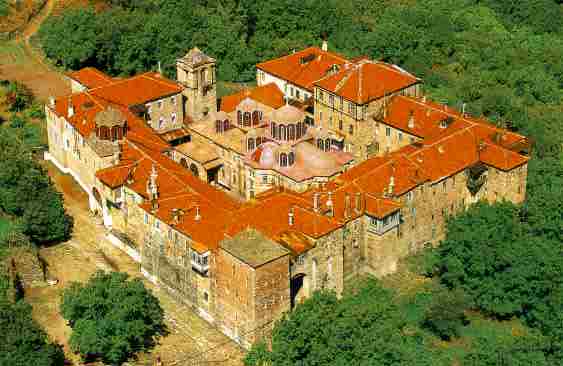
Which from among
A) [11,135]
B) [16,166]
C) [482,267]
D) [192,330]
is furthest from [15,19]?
[482,267]

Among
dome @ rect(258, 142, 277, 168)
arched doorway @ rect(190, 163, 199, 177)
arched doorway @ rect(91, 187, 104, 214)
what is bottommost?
arched doorway @ rect(91, 187, 104, 214)

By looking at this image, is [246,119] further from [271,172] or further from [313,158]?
[313,158]

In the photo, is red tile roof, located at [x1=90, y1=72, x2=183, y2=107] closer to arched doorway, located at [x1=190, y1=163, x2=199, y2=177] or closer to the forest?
arched doorway, located at [x1=190, y1=163, x2=199, y2=177]

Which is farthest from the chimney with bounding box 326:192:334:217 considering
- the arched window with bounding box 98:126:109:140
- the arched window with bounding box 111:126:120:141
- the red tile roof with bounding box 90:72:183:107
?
the red tile roof with bounding box 90:72:183:107

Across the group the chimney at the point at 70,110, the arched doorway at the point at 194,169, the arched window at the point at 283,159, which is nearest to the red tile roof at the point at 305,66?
the arched doorway at the point at 194,169

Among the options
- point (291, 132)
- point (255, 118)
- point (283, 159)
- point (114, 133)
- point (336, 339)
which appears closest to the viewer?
point (336, 339)

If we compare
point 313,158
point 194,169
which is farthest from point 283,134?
point 194,169

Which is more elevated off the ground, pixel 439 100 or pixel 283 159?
pixel 283 159

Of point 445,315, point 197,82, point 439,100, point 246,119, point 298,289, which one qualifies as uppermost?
point 197,82
